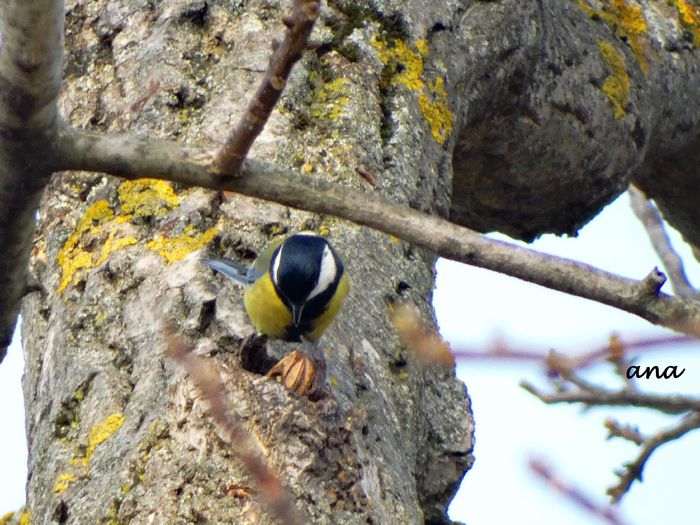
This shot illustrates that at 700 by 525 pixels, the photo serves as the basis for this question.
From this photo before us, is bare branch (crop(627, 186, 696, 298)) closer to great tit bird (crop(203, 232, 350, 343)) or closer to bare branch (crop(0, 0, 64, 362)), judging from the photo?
great tit bird (crop(203, 232, 350, 343))

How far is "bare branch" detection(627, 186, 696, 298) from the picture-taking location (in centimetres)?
372

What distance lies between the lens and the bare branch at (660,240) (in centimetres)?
372

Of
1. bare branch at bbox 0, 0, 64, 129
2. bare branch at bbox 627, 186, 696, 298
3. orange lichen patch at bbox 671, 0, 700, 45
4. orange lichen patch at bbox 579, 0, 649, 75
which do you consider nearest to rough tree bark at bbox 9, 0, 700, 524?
orange lichen patch at bbox 579, 0, 649, 75

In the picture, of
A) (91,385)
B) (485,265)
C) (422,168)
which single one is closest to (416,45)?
(422,168)

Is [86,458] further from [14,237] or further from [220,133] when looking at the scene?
[220,133]

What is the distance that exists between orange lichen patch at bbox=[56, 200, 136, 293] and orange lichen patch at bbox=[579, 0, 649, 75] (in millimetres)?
1865

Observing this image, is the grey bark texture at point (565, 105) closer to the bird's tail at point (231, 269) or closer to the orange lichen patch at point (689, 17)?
the orange lichen patch at point (689, 17)

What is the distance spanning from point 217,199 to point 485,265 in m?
0.93

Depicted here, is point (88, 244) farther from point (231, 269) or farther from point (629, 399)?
point (629, 399)

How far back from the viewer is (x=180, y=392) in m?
1.67

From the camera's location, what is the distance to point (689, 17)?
12.2ft

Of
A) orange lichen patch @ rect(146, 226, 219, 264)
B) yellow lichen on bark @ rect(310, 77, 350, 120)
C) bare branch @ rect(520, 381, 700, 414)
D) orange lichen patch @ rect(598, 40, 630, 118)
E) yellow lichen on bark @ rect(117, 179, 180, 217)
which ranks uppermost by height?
bare branch @ rect(520, 381, 700, 414)

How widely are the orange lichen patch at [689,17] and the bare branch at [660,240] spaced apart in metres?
0.71

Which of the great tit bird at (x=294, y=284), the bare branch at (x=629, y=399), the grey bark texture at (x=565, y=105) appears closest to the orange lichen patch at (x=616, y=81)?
the grey bark texture at (x=565, y=105)
